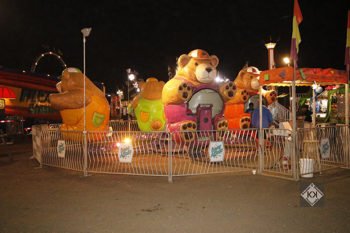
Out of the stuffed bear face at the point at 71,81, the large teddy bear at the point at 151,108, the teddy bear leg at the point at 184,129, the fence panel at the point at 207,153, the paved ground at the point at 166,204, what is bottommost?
the paved ground at the point at 166,204

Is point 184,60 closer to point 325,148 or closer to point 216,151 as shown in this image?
point 216,151

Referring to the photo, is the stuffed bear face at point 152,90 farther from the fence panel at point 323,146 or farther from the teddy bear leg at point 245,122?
the fence panel at point 323,146

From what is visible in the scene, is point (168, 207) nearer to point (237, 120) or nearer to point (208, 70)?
point (208, 70)

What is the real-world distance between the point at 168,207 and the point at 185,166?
3.89 meters

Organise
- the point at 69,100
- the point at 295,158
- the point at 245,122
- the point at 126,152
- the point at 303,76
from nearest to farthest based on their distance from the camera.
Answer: the point at 295,158 → the point at 303,76 → the point at 126,152 → the point at 69,100 → the point at 245,122

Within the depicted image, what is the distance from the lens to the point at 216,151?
354 inches

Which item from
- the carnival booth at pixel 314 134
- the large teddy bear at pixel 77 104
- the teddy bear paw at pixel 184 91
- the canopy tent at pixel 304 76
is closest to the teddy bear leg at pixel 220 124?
the teddy bear paw at pixel 184 91

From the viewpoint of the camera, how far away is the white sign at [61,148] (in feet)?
32.6

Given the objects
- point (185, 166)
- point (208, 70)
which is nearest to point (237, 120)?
point (208, 70)

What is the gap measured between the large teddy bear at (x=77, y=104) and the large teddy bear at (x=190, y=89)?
3680 millimetres

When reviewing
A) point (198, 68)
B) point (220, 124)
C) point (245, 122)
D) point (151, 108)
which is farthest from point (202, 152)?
point (151, 108)

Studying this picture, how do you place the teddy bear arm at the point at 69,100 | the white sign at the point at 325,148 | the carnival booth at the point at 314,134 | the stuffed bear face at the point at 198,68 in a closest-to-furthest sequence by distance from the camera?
1. the carnival booth at the point at 314,134
2. the white sign at the point at 325,148
3. the stuffed bear face at the point at 198,68
4. the teddy bear arm at the point at 69,100

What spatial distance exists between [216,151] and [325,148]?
2963mm

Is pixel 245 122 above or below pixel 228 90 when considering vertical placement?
below
